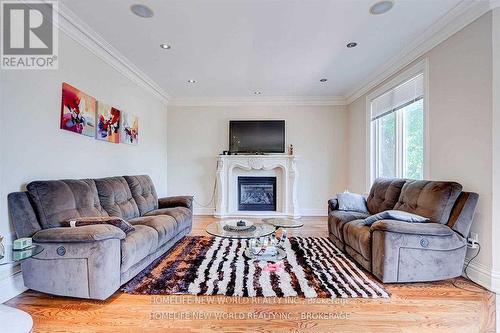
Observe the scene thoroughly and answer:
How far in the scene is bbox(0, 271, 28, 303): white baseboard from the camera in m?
1.91

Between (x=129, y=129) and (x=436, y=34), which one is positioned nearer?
(x=436, y=34)

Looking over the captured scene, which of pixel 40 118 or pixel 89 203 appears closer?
pixel 40 118

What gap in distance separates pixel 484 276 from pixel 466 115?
152cm

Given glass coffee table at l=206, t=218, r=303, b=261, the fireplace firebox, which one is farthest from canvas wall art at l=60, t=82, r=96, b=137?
the fireplace firebox

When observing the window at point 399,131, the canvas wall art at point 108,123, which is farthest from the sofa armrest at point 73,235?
the window at point 399,131

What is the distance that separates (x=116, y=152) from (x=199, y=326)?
2762 mm

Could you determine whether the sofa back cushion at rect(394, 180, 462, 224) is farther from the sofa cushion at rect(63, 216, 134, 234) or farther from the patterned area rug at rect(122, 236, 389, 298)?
the sofa cushion at rect(63, 216, 134, 234)

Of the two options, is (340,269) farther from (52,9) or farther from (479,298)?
(52,9)

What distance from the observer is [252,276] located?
2316mm

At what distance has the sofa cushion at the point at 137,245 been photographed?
6.67 ft

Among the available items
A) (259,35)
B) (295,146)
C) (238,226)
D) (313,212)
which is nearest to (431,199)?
(238,226)

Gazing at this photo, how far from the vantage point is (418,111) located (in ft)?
10.4

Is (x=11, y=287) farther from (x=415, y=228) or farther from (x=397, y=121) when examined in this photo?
(x=397, y=121)

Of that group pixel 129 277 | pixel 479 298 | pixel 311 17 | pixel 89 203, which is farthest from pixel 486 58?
pixel 89 203
